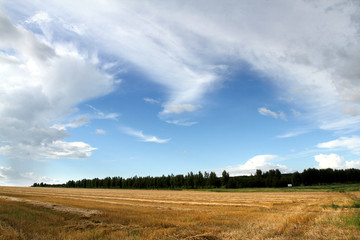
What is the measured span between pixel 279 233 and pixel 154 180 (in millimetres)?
156683

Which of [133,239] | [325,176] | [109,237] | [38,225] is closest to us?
[133,239]

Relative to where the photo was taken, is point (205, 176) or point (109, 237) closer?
point (109, 237)

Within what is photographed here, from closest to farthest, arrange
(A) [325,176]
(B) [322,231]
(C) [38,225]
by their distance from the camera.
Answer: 1. (B) [322,231]
2. (C) [38,225]
3. (A) [325,176]

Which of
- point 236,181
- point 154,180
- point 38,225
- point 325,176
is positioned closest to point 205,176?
point 236,181

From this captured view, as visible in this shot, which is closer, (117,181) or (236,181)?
(236,181)

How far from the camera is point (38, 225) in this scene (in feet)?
46.2

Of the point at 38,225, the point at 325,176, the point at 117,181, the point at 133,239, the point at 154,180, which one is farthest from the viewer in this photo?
the point at 117,181

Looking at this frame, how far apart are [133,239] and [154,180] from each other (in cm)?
15719

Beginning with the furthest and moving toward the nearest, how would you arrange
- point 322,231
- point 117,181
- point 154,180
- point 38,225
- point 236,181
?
point 117,181 < point 154,180 < point 236,181 < point 38,225 < point 322,231

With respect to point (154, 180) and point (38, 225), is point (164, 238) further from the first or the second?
point (154, 180)

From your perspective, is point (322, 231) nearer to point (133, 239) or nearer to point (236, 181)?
point (133, 239)

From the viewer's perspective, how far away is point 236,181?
442 feet

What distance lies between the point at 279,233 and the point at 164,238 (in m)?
5.63

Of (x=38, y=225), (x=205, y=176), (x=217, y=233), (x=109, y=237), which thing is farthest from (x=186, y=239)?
(x=205, y=176)
